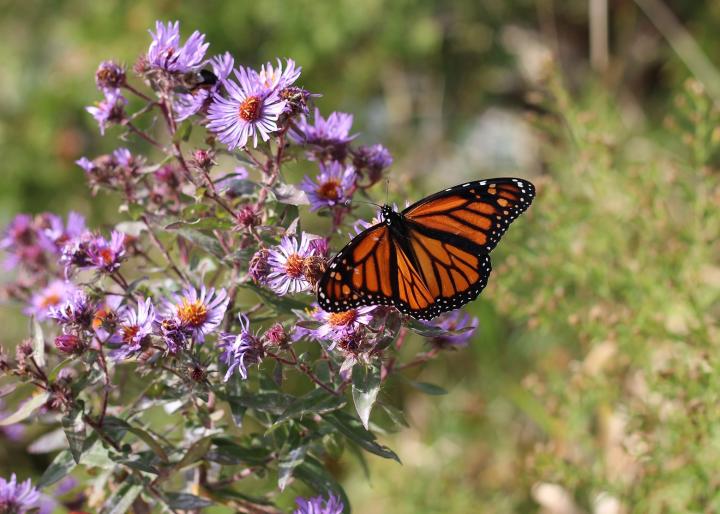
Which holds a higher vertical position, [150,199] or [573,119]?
[573,119]

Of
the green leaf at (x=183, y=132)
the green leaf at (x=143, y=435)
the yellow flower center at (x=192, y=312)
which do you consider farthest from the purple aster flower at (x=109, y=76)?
the green leaf at (x=143, y=435)

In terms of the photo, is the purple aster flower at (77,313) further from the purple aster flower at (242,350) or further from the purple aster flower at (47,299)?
the purple aster flower at (47,299)

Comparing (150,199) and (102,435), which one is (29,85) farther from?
(102,435)

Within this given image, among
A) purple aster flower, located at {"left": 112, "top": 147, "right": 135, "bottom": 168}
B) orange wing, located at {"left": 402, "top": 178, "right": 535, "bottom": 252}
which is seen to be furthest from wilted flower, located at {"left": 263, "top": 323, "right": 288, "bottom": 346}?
purple aster flower, located at {"left": 112, "top": 147, "right": 135, "bottom": 168}

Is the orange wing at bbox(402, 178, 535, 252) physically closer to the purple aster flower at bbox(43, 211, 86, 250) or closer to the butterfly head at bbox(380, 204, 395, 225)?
the butterfly head at bbox(380, 204, 395, 225)

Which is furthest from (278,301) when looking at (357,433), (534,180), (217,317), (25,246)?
(534,180)

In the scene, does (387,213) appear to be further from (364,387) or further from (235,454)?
(235,454)

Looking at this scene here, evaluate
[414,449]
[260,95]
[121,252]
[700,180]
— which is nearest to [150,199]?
[121,252]
